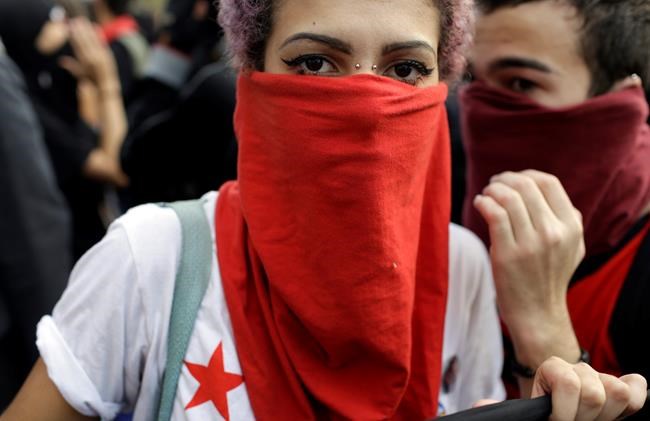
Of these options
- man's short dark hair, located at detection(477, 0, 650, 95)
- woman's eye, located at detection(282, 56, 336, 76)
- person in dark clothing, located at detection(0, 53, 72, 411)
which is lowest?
person in dark clothing, located at detection(0, 53, 72, 411)

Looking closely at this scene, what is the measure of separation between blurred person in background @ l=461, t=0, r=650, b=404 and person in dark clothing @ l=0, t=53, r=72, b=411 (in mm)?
1769

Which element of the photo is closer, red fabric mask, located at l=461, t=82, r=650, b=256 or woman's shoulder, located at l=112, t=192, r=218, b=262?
woman's shoulder, located at l=112, t=192, r=218, b=262

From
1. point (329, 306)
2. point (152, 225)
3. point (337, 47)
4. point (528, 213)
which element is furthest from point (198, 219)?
point (528, 213)

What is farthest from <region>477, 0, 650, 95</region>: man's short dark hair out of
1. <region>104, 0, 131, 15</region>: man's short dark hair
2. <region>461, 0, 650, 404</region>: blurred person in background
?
<region>104, 0, 131, 15</region>: man's short dark hair

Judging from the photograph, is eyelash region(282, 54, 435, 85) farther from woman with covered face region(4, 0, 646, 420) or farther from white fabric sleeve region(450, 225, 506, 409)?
white fabric sleeve region(450, 225, 506, 409)

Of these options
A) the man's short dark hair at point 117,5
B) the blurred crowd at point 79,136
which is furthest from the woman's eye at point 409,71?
the man's short dark hair at point 117,5

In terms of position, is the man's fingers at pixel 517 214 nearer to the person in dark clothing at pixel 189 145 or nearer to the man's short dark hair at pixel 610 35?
the man's short dark hair at pixel 610 35

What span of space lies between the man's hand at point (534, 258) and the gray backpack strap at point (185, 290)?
2.14 feet

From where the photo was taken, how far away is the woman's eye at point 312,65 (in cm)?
147

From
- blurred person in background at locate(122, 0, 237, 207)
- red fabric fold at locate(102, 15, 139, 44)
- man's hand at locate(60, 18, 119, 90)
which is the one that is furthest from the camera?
red fabric fold at locate(102, 15, 139, 44)

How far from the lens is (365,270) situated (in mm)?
1405

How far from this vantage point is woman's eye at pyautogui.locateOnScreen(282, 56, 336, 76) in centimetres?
147

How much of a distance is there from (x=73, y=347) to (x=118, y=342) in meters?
0.09

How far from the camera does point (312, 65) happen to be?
4.84 ft
